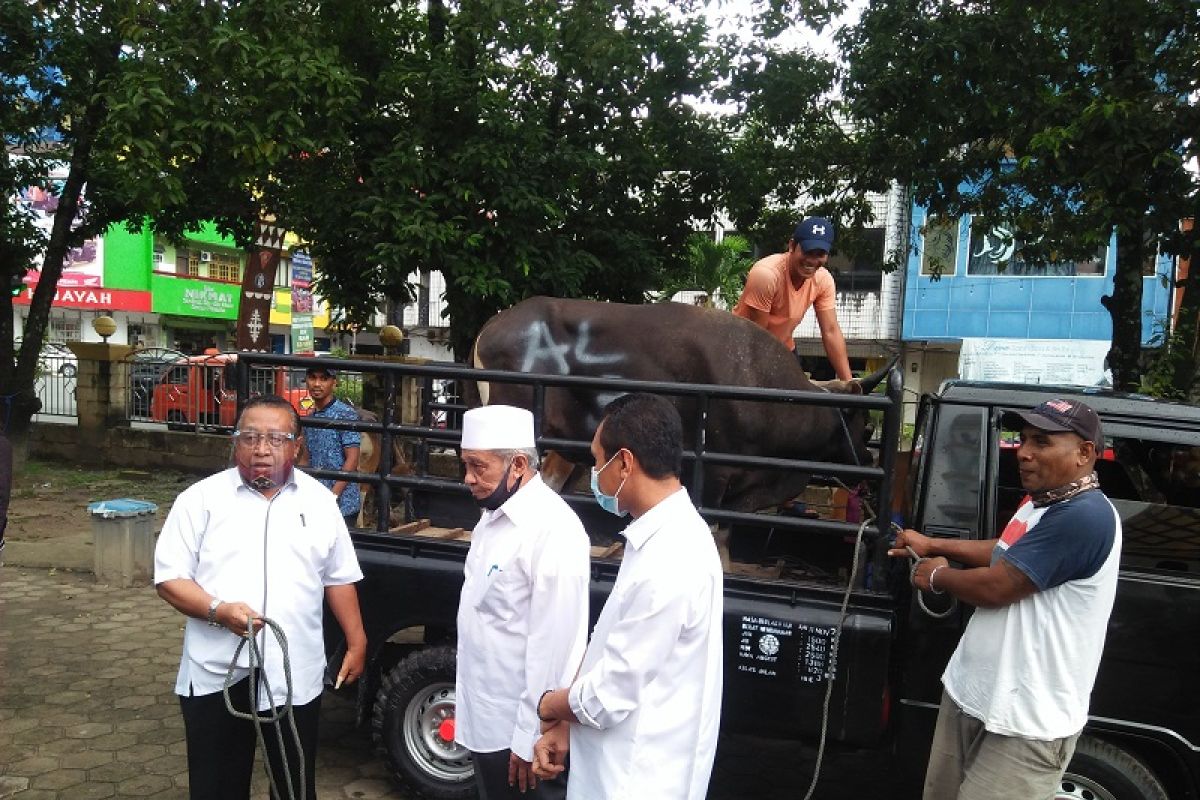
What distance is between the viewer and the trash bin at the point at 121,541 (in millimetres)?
7188

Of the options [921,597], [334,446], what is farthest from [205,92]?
[921,597]

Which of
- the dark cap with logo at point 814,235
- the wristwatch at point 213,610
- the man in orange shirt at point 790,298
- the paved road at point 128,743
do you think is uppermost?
the dark cap with logo at point 814,235

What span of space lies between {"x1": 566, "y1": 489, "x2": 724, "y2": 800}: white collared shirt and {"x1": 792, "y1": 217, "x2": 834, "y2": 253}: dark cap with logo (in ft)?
8.44

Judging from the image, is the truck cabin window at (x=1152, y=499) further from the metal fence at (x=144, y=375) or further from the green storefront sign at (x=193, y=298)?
the green storefront sign at (x=193, y=298)

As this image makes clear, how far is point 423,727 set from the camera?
3.76 metres

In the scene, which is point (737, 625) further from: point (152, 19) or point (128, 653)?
point (152, 19)

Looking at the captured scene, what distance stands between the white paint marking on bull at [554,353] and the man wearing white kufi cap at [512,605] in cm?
151

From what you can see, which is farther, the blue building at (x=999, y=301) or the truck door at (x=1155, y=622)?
the blue building at (x=999, y=301)

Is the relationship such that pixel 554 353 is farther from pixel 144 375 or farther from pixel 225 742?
pixel 144 375

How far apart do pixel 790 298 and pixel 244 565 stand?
303 centimetres

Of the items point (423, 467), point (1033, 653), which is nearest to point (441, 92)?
point (423, 467)

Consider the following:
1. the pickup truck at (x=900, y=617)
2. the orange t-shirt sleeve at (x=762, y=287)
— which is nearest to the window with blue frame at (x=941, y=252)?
the orange t-shirt sleeve at (x=762, y=287)

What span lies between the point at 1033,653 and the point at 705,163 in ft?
26.2

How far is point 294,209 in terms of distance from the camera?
8766 mm
